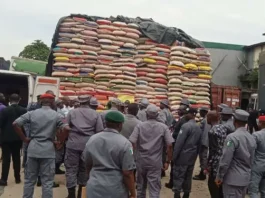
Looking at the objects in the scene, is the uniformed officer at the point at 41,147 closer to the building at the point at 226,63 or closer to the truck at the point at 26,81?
the truck at the point at 26,81

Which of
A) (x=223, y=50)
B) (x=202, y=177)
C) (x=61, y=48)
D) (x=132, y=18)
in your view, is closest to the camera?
(x=202, y=177)

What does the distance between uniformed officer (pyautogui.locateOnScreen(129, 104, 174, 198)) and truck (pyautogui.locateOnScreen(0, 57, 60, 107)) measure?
5.17 meters

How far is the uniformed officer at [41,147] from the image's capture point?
17.2 ft

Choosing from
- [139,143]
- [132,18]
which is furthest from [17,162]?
[132,18]

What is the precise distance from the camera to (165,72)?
38.3 feet

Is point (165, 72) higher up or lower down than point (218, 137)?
higher up

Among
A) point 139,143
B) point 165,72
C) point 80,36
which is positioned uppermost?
point 80,36

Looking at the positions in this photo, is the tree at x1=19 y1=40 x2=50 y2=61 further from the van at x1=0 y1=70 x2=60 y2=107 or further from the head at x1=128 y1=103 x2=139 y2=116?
the head at x1=128 y1=103 x2=139 y2=116

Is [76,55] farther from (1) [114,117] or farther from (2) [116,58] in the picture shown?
(1) [114,117]

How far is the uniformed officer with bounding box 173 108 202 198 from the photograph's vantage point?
5820 millimetres

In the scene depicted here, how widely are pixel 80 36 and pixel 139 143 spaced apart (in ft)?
20.6

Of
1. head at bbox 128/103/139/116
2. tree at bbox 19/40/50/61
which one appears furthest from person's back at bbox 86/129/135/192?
tree at bbox 19/40/50/61

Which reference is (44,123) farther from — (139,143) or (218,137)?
(218,137)

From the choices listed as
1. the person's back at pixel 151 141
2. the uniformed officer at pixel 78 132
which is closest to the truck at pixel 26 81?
the uniformed officer at pixel 78 132
